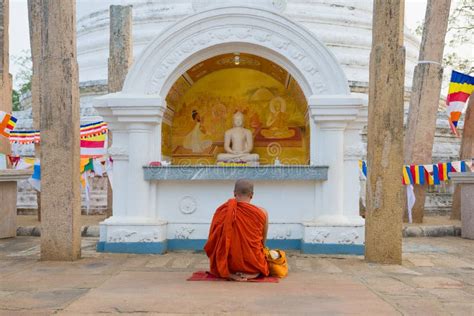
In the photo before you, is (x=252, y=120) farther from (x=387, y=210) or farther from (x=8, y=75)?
(x=8, y=75)

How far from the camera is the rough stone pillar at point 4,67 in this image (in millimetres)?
10914

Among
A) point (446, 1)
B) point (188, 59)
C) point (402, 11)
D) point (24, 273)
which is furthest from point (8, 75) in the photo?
point (446, 1)

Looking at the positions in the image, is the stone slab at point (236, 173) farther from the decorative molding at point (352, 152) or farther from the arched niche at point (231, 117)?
the arched niche at point (231, 117)

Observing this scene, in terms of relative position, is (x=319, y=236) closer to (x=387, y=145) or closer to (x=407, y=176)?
(x=387, y=145)

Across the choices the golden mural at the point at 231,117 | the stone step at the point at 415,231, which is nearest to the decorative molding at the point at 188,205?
the golden mural at the point at 231,117

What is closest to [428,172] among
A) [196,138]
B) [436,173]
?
[436,173]

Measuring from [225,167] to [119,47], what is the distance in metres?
4.21

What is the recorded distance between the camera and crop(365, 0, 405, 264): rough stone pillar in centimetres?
693

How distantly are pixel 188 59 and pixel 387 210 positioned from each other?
3.68m

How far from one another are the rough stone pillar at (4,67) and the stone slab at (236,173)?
4.50 metres

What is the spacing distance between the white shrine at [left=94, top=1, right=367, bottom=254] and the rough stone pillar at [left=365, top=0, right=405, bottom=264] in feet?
3.12

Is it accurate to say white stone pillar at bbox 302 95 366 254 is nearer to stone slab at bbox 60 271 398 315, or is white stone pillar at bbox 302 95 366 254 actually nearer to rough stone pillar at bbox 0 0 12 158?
stone slab at bbox 60 271 398 315

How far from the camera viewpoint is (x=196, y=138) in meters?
10.1

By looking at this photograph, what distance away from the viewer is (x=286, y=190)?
8.27 m
